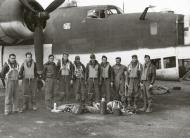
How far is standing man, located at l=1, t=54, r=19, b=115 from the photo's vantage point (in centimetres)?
998

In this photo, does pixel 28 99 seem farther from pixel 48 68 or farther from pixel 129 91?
pixel 129 91

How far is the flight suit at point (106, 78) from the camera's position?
11359 mm

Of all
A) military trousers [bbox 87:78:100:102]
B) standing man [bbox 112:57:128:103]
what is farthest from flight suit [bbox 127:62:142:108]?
military trousers [bbox 87:78:100:102]

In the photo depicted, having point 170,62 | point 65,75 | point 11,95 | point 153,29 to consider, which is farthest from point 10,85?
point 170,62

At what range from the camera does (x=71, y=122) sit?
8.82m

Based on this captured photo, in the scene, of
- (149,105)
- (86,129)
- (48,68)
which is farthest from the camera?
(48,68)

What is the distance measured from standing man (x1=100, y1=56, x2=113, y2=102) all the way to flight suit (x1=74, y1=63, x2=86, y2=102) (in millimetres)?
767

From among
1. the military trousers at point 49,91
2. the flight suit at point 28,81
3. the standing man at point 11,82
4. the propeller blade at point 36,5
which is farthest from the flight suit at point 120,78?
the propeller blade at point 36,5

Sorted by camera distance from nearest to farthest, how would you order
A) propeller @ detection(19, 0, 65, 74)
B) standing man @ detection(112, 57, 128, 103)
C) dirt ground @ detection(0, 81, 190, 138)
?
dirt ground @ detection(0, 81, 190, 138)
standing man @ detection(112, 57, 128, 103)
propeller @ detection(19, 0, 65, 74)

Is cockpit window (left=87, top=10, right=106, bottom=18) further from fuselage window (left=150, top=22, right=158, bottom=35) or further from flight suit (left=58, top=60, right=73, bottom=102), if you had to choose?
flight suit (left=58, top=60, right=73, bottom=102)

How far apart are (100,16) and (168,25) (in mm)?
2949

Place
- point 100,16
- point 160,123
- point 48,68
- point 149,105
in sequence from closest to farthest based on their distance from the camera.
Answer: point 160,123 → point 149,105 → point 48,68 → point 100,16

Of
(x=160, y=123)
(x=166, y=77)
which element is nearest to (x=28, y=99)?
(x=160, y=123)

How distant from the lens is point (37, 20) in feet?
41.9
